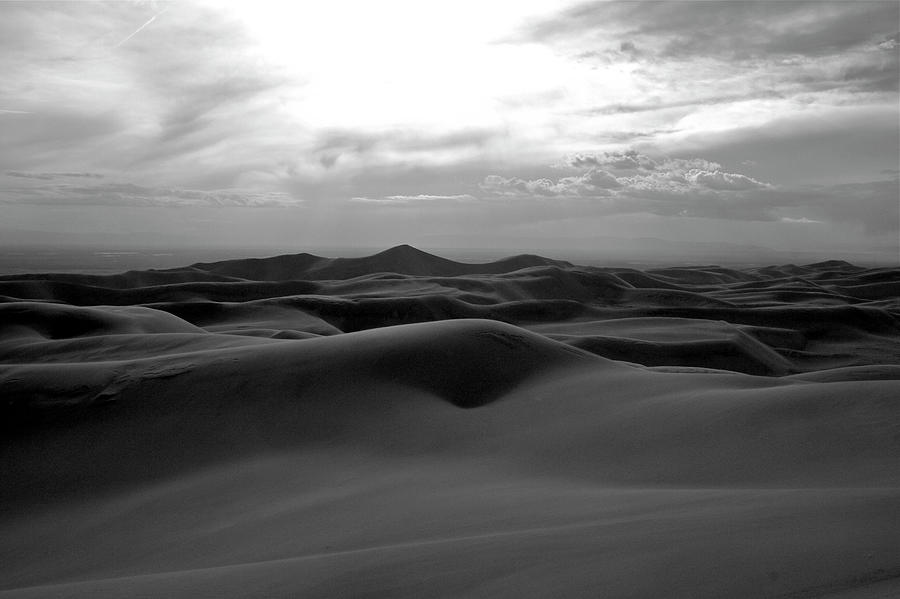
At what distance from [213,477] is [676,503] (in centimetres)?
358

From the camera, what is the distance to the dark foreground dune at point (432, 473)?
2.63 m

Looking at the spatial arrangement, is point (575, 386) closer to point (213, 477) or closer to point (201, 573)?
point (213, 477)

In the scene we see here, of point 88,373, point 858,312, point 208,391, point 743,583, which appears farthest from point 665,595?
point 858,312

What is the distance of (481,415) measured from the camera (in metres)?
6.37

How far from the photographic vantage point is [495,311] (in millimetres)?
23812

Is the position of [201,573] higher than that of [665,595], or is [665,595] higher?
[665,595]

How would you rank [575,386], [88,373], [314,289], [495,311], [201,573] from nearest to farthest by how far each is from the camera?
[201,573] → [575,386] → [88,373] → [495,311] → [314,289]

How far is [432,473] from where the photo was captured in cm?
489

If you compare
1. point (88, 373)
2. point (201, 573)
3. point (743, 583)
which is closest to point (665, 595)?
point (743, 583)

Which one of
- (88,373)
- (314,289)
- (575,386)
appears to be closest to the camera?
(575,386)

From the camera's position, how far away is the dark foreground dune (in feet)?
8.64

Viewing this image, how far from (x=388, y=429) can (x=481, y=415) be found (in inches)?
33.6

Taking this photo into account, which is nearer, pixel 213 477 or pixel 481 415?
pixel 213 477

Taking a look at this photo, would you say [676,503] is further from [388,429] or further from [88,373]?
[88,373]
